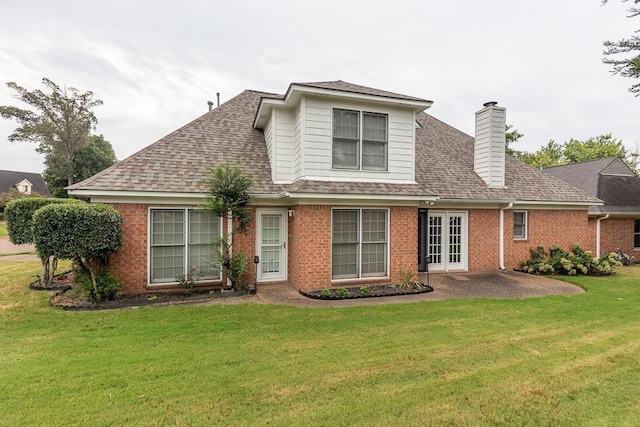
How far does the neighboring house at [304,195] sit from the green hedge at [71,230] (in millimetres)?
813

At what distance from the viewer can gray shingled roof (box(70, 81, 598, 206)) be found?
7.77m

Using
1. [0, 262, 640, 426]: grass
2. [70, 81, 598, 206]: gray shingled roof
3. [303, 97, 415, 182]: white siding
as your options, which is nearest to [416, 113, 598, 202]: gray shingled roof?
[70, 81, 598, 206]: gray shingled roof

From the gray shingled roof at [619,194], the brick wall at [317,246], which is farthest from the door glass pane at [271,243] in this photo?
the gray shingled roof at [619,194]

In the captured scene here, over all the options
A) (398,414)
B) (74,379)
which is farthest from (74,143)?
(398,414)

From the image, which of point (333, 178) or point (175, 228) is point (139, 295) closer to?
point (175, 228)

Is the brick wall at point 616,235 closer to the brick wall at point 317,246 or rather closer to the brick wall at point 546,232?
the brick wall at point 546,232

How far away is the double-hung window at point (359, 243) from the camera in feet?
27.2

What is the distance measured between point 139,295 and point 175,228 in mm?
1846

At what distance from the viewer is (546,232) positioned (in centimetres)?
1168

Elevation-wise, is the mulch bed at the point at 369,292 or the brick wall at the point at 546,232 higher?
the brick wall at the point at 546,232

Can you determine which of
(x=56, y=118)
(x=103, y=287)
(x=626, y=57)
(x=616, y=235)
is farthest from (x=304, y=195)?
(x=56, y=118)

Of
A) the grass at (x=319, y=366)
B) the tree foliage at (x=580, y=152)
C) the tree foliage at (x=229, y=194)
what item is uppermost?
the tree foliage at (x=580, y=152)

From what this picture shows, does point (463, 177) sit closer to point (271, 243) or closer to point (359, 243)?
point (359, 243)

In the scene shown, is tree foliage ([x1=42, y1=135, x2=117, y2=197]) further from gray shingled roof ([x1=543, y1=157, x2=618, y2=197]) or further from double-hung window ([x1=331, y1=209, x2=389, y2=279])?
gray shingled roof ([x1=543, y1=157, x2=618, y2=197])
